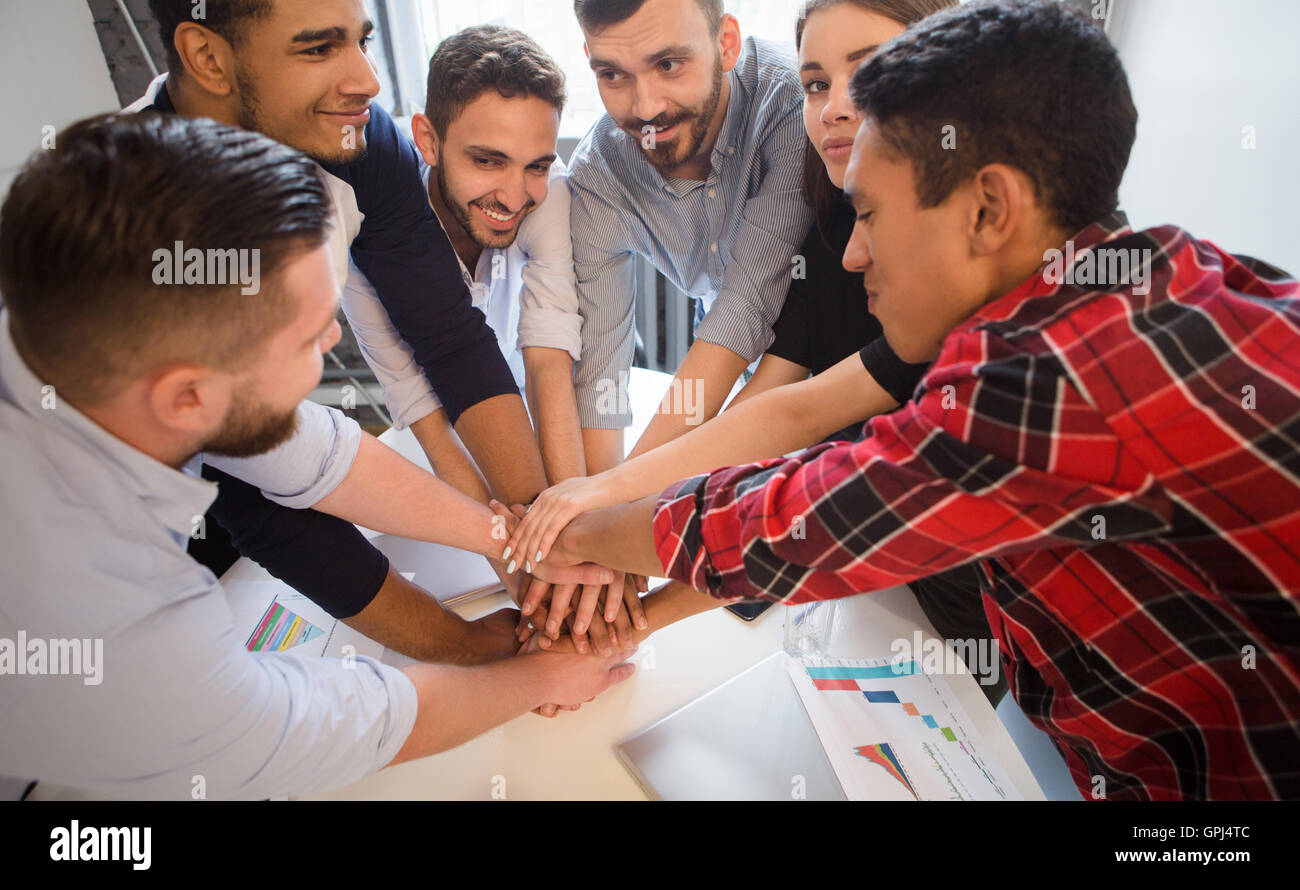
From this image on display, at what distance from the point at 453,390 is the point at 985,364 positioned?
40.1 inches

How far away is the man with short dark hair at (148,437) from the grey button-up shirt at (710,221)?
0.79 meters

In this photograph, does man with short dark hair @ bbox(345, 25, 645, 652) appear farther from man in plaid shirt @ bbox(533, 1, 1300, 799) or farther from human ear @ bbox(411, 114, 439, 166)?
man in plaid shirt @ bbox(533, 1, 1300, 799)

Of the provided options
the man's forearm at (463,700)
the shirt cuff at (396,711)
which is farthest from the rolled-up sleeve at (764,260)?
the shirt cuff at (396,711)

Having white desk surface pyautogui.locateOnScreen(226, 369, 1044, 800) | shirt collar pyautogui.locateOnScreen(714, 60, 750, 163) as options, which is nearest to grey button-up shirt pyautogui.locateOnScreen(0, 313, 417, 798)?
white desk surface pyautogui.locateOnScreen(226, 369, 1044, 800)

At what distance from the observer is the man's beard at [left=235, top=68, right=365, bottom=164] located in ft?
3.93

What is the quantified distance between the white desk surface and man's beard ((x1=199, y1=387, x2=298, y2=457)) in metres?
0.36

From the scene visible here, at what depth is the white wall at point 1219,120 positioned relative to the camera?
51.4 inches

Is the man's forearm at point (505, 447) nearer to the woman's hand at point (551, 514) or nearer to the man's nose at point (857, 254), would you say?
the woman's hand at point (551, 514)

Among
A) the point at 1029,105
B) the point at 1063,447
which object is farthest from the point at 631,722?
the point at 1029,105

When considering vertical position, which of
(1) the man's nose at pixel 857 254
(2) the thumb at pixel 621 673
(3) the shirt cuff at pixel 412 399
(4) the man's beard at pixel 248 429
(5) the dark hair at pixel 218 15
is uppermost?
(5) the dark hair at pixel 218 15

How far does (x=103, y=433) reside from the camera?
0.68 m

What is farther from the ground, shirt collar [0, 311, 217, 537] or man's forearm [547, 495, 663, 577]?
shirt collar [0, 311, 217, 537]
